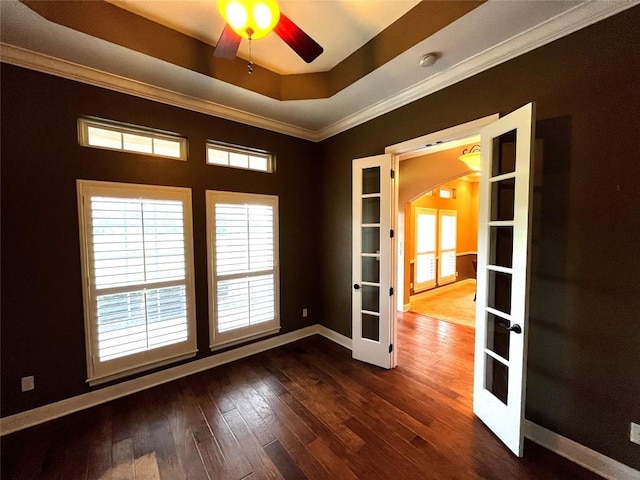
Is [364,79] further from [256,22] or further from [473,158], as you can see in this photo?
[473,158]

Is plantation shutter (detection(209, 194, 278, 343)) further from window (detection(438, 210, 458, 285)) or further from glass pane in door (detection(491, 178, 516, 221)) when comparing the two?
window (detection(438, 210, 458, 285))

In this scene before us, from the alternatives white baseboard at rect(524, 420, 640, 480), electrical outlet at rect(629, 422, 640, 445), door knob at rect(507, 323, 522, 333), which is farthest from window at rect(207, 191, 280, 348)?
electrical outlet at rect(629, 422, 640, 445)

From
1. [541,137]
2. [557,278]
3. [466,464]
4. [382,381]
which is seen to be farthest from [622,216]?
[382,381]

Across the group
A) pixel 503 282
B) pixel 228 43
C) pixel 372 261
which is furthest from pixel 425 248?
pixel 228 43

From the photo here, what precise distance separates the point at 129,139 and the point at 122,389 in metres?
2.45

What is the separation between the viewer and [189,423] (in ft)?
6.81

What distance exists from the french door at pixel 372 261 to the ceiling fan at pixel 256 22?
151 centimetres

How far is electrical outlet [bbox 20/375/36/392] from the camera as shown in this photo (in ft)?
6.68

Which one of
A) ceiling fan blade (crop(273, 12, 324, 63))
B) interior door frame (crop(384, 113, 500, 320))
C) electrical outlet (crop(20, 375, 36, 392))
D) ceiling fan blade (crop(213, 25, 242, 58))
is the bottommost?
electrical outlet (crop(20, 375, 36, 392))

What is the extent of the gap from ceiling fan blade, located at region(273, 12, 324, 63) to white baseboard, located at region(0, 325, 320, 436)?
3.14 m

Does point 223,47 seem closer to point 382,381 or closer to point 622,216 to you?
point 622,216

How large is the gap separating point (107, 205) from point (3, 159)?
2.28 feet

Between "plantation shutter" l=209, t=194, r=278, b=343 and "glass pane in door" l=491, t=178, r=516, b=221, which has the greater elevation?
"glass pane in door" l=491, t=178, r=516, b=221

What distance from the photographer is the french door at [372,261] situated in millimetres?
2805
